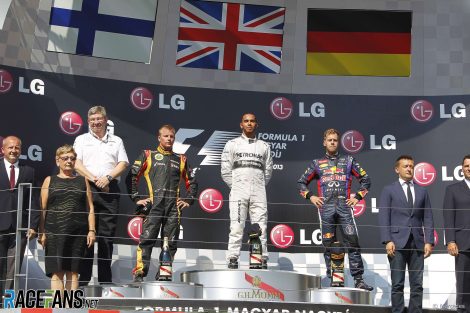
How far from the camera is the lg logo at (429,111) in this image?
9.51m

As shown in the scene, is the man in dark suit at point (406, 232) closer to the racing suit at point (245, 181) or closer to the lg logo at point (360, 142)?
the racing suit at point (245, 181)

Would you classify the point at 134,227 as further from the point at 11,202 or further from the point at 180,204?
the point at 11,202

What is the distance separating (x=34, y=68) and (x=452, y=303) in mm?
4233

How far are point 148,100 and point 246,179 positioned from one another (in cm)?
179

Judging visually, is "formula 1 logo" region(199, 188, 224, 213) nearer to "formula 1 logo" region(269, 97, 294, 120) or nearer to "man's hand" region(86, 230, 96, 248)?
"formula 1 logo" region(269, 97, 294, 120)

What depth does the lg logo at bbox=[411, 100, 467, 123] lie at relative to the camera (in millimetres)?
9508

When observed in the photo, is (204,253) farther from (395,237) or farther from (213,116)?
(395,237)

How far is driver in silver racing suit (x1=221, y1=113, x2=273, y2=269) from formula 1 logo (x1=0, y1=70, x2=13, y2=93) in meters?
2.09

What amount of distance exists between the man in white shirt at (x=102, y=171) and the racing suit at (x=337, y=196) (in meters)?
1.50

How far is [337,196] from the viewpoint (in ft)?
25.8

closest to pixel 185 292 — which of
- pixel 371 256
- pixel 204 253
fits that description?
pixel 204 253

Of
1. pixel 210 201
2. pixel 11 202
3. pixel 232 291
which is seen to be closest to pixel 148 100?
pixel 210 201

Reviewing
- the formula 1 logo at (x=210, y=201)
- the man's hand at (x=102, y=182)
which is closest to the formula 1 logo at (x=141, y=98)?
the formula 1 logo at (x=210, y=201)

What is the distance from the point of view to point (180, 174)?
25.9 feet
